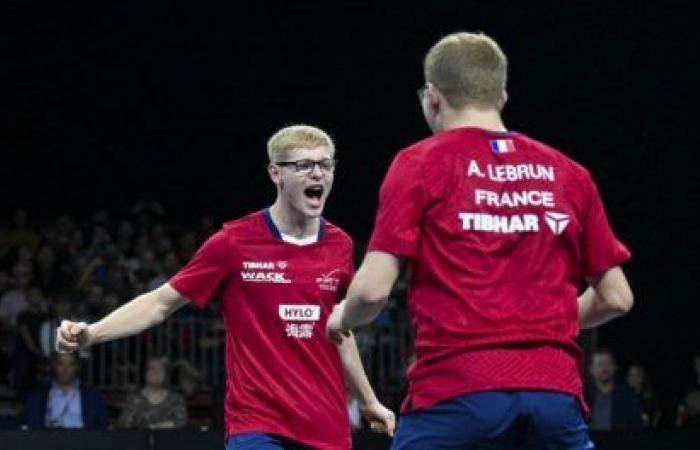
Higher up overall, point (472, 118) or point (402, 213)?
point (472, 118)

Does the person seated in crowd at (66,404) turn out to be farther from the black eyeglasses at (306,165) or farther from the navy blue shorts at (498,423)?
the navy blue shorts at (498,423)

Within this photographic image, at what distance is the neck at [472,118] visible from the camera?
166 inches

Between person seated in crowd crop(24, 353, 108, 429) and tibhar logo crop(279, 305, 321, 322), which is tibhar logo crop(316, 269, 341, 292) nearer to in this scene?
tibhar logo crop(279, 305, 321, 322)

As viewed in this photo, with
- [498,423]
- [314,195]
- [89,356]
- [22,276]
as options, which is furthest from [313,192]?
[22,276]

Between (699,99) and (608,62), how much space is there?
1.24m

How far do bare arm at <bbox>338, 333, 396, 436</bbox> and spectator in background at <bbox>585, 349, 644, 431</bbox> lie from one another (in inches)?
257

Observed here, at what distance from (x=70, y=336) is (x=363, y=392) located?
120 centimetres

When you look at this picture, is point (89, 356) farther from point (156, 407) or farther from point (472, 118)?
point (472, 118)

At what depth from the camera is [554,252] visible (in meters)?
4.22

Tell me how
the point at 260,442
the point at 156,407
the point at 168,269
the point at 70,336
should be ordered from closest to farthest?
the point at 70,336 < the point at 260,442 < the point at 156,407 < the point at 168,269

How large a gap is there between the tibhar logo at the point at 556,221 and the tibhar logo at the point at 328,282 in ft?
8.29

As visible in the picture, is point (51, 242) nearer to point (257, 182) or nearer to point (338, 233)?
point (257, 182)

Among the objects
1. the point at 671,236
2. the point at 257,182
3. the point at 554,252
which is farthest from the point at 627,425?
the point at 257,182

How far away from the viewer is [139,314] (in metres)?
6.47
